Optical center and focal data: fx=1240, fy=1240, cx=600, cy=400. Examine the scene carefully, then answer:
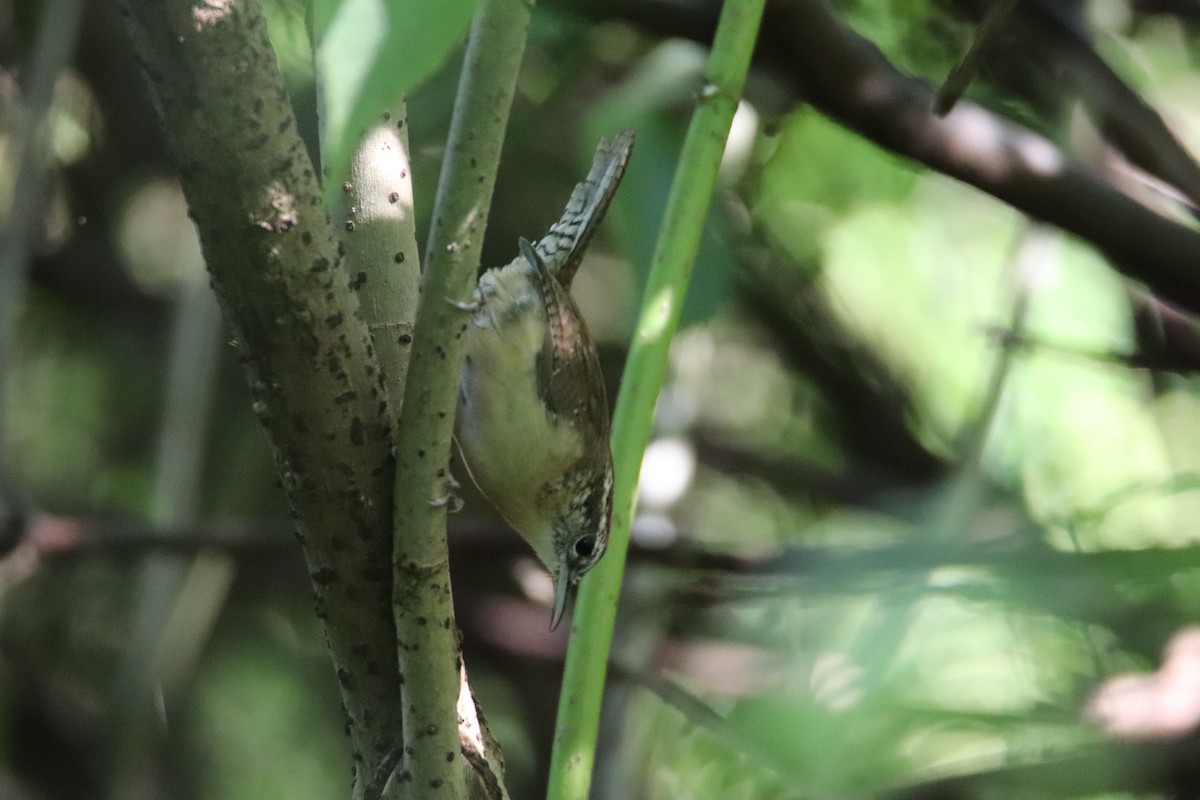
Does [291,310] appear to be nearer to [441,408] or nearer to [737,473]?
[441,408]

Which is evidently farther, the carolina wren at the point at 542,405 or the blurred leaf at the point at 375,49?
the carolina wren at the point at 542,405

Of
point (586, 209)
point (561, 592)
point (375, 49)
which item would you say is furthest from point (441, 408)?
point (561, 592)

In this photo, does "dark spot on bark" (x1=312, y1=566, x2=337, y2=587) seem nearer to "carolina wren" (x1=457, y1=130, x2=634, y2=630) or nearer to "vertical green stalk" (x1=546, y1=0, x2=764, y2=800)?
"vertical green stalk" (x1=546, y1=0, x2=764, y2=800)

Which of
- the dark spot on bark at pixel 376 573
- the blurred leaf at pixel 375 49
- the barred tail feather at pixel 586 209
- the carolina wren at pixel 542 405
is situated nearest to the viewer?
the blurred leaf at pixel 375 49

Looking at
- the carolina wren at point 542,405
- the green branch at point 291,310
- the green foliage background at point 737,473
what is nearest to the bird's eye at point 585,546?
the carolina wren at point 542,405

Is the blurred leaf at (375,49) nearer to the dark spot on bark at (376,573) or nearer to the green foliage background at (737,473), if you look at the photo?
the green foliage background at (737,473)

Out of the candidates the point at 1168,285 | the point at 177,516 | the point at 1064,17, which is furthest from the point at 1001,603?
the point at 177,516

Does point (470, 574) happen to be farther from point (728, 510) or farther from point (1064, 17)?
point (1064, 17)
